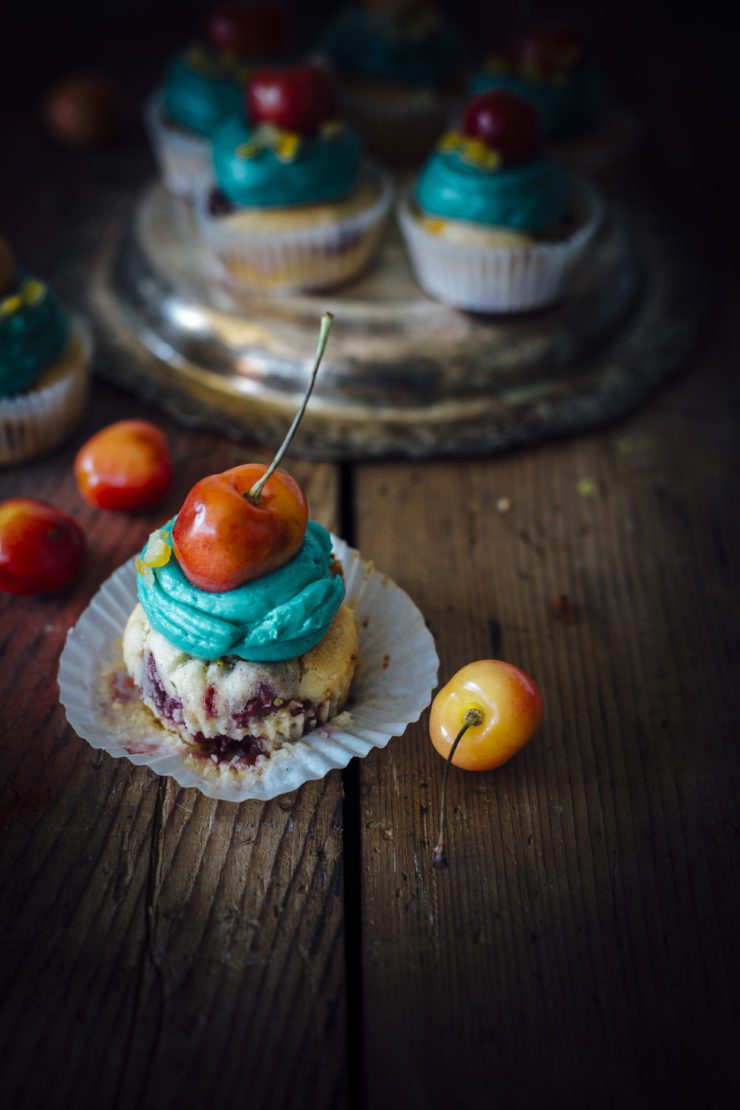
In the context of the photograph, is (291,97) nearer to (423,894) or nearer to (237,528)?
(237,528)

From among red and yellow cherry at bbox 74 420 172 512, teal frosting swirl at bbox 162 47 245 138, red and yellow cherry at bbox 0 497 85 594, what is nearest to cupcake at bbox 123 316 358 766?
red and yellow cherry at bbox 0 497 85 594

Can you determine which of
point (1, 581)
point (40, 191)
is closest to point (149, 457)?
point (1, 581)

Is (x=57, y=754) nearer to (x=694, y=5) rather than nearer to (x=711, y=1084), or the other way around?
(x=711, y=1084)

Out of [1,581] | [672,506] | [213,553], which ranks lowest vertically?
[672,506]

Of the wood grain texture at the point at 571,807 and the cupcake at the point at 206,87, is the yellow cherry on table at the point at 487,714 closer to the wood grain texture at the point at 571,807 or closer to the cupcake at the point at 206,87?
the wood grain texture at the point at 571,807

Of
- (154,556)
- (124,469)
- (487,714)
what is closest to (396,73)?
(124,469)

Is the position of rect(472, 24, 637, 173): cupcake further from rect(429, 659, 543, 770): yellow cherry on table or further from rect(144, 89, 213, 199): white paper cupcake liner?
rect(429, 659, 543, 770): yellow cherry on table
